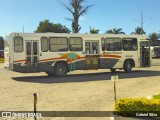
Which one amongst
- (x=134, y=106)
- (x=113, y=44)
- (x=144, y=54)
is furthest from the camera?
(x=144, y=54)

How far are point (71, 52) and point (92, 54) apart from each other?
1802 mm

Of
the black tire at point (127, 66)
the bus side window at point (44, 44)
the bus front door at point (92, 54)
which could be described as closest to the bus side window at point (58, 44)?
the bus side window at point (44, 44)

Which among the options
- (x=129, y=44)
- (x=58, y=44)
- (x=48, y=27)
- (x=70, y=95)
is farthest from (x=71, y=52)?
(x=48, y=27)

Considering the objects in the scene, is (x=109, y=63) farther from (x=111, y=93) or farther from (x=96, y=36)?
(x=111, y=93)

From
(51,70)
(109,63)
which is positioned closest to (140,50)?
(109,63)

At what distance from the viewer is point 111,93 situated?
1633 cm

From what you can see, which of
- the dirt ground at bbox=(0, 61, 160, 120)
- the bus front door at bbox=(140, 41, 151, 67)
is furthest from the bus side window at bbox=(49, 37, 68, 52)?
the bus front door at bbox=(140, 41, 151, 67)

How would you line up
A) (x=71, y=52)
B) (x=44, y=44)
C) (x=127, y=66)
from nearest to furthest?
1. (x=44, y=44)
2. (x=71, y=52)
3. (x=127, y=66)

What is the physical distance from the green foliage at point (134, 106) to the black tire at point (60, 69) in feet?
46.0

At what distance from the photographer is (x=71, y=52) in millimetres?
24578

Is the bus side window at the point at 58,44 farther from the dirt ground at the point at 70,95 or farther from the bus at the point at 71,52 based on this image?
the dirt ground at the point at 70,95

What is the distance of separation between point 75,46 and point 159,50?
158 feet

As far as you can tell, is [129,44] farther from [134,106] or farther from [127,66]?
[134,106]

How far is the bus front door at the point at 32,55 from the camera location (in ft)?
74.6
